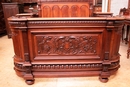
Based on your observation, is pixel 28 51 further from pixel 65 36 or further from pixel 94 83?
pixel 94 83

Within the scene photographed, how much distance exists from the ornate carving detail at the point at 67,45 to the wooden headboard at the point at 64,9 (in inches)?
32.4

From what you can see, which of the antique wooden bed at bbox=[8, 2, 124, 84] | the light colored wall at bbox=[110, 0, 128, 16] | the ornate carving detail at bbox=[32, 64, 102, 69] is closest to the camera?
the antique wooden bed at bbox=[8, 2, 124, 84]

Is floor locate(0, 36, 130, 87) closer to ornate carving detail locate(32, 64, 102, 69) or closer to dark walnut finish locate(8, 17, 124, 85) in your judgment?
dark walnut finish locate(8, 17, 124, 85)

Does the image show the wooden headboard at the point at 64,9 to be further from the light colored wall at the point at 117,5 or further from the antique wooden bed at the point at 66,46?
the light colored wall at the point at 117,5

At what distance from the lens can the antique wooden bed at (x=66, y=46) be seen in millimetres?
1649

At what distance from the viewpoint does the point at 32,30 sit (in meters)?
1.68

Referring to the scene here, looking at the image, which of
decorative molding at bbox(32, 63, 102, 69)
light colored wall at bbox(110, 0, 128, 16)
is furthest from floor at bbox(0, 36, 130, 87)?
light colored wall at bbox(110, 0, 128, 16)

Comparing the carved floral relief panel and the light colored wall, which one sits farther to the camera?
the light colored wall

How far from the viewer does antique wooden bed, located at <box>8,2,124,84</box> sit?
5.41 ft

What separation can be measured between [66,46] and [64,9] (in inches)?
36.1

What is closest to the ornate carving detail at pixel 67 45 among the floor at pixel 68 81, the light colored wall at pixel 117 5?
the floor at pixel 68 81

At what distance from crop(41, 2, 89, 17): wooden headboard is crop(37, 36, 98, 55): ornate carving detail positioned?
0.82 meters

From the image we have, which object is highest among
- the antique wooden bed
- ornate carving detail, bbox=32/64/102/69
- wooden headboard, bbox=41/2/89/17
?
wooden headboard, bbox=41/2/89/17

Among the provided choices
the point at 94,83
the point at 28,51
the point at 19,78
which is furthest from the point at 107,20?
the point at 19,78
